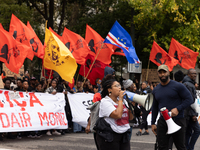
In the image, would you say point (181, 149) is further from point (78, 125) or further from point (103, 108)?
point (78, 125)

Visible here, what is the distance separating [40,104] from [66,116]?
143cm

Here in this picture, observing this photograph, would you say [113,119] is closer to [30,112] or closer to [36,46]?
[30,112]

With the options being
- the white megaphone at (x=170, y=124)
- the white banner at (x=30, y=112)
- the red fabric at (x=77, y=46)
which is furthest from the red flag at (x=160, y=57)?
the white megaphone at (x=170, y=124)

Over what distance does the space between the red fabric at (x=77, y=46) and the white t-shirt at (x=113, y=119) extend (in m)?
8.24

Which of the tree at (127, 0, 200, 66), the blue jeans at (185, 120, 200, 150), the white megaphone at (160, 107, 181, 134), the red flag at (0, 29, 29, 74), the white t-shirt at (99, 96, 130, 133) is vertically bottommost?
the blue jeans at (185, 120, 200, 150)

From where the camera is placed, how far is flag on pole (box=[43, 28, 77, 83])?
10.6 m

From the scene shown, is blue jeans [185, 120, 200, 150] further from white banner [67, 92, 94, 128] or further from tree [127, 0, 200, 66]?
tree [127, 0, 200, 66]

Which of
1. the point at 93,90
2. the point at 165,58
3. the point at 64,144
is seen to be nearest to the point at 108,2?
the point at 165,58

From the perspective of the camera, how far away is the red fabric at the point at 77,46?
12945 mm

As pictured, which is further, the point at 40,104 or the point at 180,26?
the point at 180,26

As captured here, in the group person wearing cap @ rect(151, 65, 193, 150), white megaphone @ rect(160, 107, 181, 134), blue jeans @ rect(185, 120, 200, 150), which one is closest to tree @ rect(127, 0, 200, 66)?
blue jeans @ rect(185, 120, 200, 150)

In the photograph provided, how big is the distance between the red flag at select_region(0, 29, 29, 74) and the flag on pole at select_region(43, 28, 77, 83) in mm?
745

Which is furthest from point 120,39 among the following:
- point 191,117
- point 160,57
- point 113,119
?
point 113,119

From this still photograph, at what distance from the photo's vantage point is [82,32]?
23.3m
